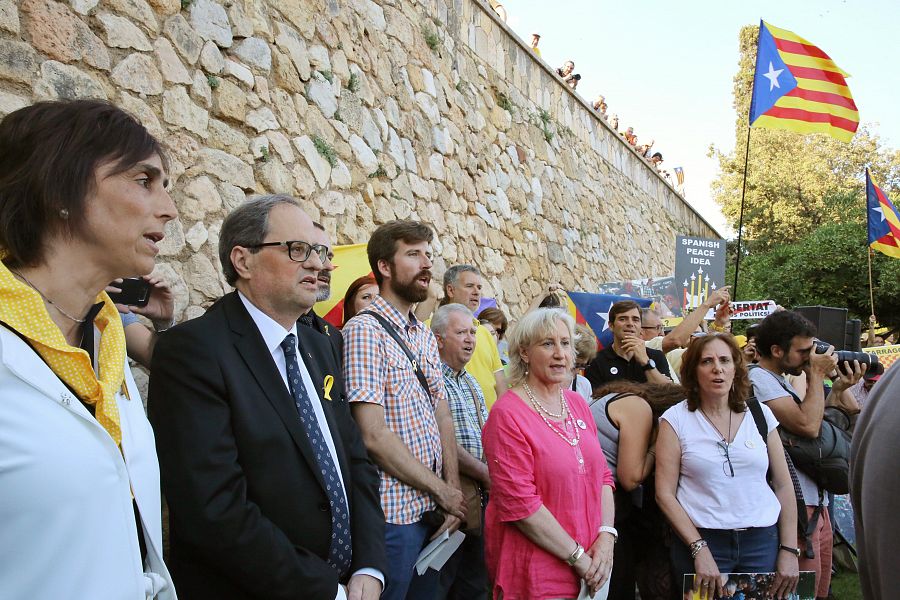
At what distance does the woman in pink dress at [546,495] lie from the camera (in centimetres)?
289

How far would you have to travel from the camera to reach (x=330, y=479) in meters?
2.14

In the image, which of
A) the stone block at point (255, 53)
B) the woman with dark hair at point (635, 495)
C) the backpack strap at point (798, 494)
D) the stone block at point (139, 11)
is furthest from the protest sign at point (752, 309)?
the stone block at point (139, 11)

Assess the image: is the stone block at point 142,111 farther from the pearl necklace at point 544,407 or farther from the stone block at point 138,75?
the pearl necklace at point 544,407

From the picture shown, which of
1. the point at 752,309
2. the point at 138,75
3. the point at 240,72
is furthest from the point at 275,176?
the point at 752,309

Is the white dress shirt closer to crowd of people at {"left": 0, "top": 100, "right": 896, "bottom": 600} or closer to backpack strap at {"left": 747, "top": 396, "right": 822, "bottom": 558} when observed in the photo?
crowd of people at {"left": 0, "top": 100, "right": 896, "bottom": 600}

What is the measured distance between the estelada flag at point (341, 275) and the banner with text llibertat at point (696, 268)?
336 inches

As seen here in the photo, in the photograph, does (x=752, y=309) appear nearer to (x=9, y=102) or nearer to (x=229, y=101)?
(x=229, y=101)

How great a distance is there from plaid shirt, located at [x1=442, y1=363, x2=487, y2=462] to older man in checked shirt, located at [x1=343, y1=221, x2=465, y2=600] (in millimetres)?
285

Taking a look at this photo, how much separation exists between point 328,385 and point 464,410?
1.35m

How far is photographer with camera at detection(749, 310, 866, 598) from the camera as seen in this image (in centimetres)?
396

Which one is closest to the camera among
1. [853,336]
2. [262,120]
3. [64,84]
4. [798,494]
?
[64,84]

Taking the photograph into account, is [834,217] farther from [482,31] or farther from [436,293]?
[436,293]

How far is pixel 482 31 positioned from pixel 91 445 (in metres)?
9.00

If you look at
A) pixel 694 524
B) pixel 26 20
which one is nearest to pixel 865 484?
pixel 694 524
